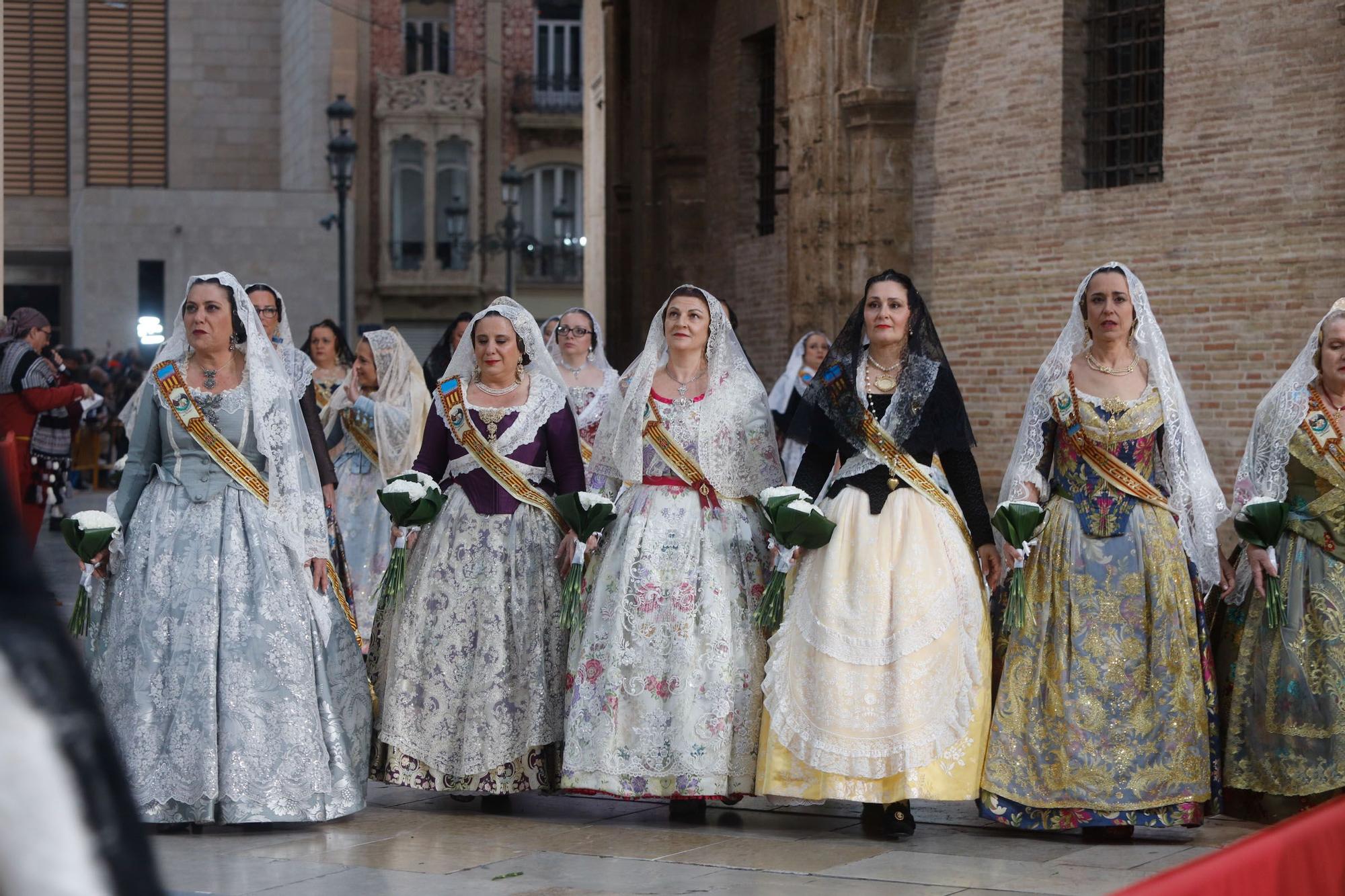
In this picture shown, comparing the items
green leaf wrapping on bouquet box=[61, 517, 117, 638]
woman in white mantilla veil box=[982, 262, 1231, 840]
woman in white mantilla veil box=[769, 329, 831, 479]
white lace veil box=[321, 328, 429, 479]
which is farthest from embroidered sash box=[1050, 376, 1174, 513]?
woman in white mantilla veil box=[769, 329, 831, 479]

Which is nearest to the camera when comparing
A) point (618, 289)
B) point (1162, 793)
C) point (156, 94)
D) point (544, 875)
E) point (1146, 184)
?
point (544, 875)

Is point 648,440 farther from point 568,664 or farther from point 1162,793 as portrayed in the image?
point 1162,793

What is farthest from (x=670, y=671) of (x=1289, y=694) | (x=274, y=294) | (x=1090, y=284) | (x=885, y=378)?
(x=274, y=294)

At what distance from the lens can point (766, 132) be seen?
732 inches

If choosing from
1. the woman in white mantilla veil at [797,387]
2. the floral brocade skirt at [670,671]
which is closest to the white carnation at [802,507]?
the floral brocade skirt at [670,671]

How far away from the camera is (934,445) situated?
20.7ft

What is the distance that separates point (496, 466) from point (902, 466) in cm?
153

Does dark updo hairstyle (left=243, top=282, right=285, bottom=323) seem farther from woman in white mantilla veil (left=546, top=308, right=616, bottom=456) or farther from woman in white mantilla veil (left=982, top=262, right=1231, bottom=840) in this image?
woman in white mantilla veil (left=982, top=262, right=1231, bottom=840)

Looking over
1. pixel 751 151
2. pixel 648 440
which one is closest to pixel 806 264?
pixel 751 151

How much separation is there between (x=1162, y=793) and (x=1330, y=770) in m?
0.61

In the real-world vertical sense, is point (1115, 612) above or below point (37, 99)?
below

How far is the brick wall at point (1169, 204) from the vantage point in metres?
12.1

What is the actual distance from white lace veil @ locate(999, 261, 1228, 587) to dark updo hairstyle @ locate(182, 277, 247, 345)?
2790mm

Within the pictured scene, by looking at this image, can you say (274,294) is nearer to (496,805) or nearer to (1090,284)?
(496,805)
